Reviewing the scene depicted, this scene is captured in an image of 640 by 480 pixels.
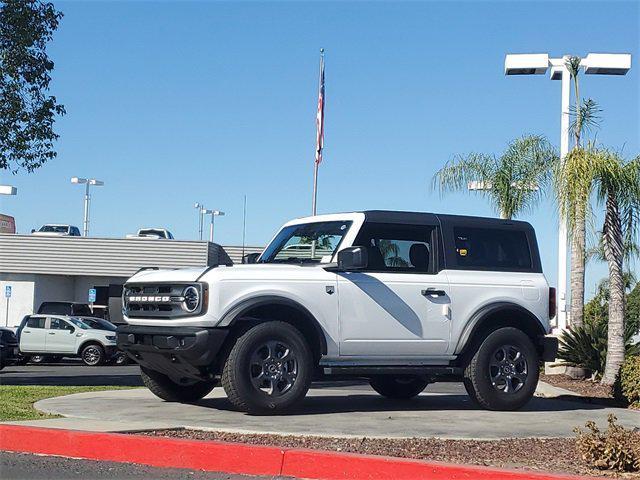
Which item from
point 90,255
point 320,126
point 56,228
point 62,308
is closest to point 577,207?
point 320,126

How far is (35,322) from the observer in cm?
2830

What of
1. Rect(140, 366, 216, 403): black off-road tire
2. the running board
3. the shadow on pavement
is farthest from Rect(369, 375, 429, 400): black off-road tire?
Rect(140, 366, 216, 403): black off-road tire

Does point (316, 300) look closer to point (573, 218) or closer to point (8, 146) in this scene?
point (573, 218)

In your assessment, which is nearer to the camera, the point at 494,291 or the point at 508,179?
the point at 494,291

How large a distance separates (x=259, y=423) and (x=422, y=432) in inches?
58.9

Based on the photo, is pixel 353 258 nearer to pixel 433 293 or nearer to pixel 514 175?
pixel 433 293

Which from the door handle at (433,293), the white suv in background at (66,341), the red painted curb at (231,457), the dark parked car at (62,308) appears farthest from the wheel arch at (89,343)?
the red painted curb at (231,457)

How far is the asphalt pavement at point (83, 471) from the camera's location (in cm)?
665

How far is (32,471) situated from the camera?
681 cm

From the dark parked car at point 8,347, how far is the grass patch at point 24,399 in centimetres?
→ 1245

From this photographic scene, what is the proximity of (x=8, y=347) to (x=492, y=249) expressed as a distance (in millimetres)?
18601

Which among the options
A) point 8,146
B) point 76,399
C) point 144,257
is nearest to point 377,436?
point 76,399

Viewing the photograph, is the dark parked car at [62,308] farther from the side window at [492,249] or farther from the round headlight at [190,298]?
the round headlight at [190,298]

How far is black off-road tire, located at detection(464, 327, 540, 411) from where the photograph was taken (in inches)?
411
